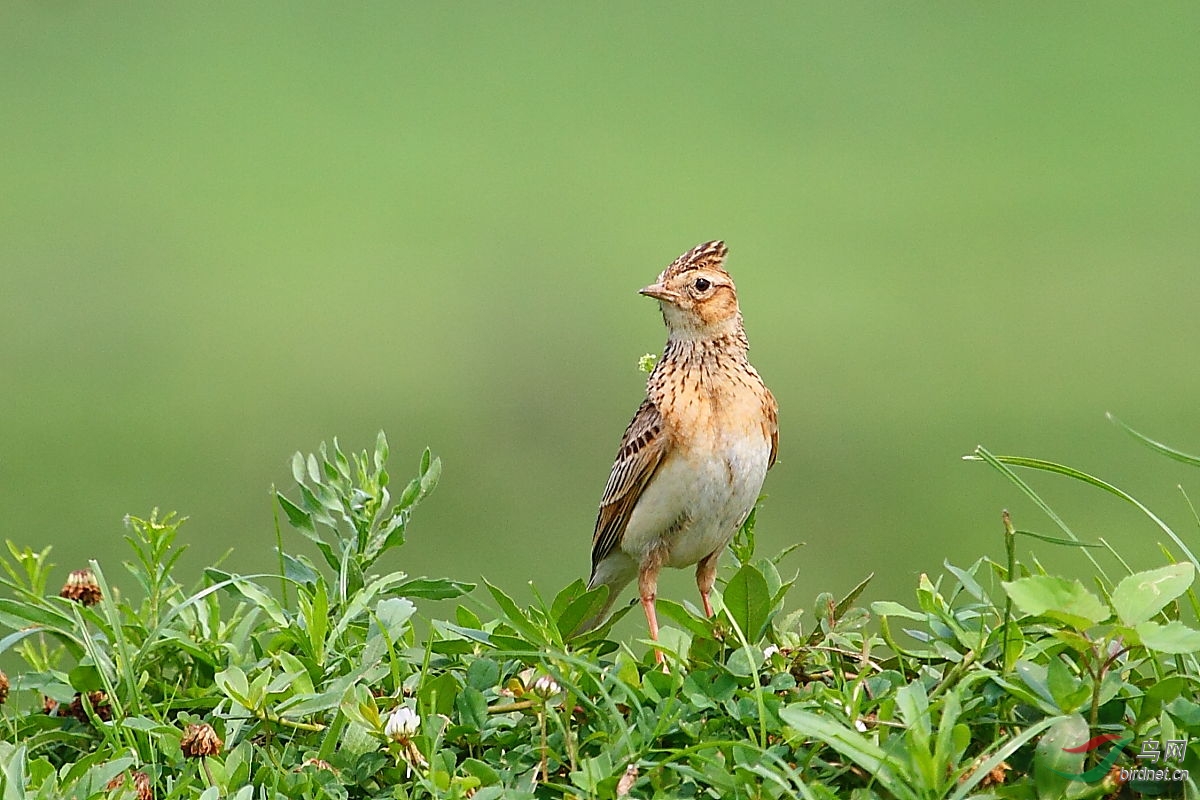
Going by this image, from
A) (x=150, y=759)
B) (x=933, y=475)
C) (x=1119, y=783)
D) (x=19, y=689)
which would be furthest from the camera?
(x=933, y=475)

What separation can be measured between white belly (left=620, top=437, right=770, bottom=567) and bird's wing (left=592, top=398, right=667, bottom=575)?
22mm

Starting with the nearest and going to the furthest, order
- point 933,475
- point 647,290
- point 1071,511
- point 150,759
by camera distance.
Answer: point 150,759
point 647,290
point 1071,511
point 933,475

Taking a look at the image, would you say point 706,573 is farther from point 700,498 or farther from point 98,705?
point 98,705

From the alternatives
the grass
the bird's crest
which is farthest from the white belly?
the grass

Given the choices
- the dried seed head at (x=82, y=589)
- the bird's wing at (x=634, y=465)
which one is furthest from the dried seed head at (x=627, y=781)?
the bird's wing at (x=634, y=465)

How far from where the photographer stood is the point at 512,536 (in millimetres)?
9906

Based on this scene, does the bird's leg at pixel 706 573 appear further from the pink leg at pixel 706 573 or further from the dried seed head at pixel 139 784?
the dried seed head at pixel 139 784

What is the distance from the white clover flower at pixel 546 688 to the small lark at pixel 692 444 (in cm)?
109

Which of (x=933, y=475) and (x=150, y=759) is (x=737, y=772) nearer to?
(x=150, y=759)

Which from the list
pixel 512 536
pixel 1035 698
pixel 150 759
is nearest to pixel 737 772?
pixel 1035 698

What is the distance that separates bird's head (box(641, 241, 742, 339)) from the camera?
399 cm

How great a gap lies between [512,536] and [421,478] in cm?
684

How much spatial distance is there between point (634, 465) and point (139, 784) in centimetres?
165

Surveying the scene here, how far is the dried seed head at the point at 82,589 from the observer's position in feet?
9.92
